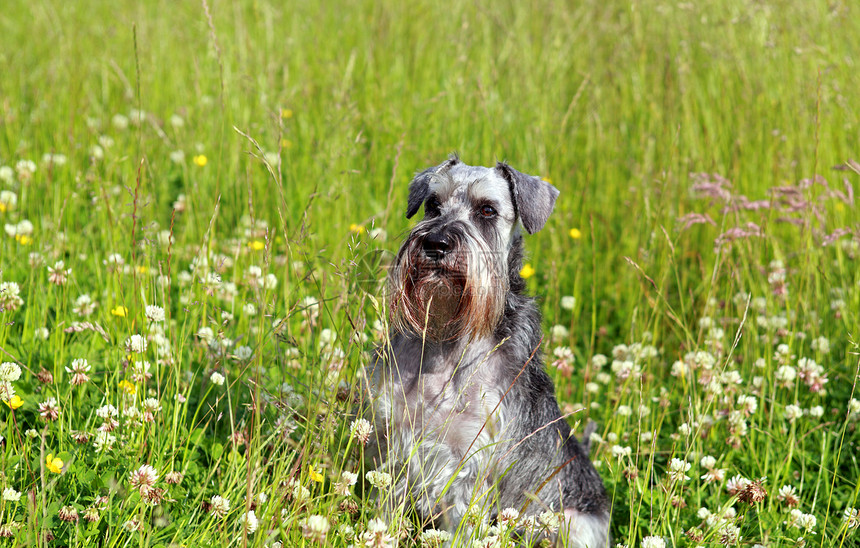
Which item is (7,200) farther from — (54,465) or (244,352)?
(54,465)

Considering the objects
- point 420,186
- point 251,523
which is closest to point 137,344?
point 251,523

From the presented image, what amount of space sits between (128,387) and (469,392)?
4.56ft

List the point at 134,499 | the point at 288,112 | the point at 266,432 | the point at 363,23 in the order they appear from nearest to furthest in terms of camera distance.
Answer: the point at 134,499, the point at 266,432, the point at 288,112, the point at 363,23

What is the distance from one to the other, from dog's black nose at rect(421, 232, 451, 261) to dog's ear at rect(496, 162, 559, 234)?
0.62 metres

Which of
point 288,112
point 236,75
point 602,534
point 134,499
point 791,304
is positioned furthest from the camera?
point 236,75

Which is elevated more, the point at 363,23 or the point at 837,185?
the point at 363,23

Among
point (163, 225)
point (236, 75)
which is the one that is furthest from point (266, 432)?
point (236, 75)

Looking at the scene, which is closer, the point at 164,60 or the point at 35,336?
the point at 35,336

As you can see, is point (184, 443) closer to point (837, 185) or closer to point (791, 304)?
point (791, 304)

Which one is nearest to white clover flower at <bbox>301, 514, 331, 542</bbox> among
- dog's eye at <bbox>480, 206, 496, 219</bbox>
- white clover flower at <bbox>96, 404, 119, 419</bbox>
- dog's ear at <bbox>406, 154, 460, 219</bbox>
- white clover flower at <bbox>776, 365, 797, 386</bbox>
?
white clover flower at <bbox>96, 404, 119, 419</bbox>

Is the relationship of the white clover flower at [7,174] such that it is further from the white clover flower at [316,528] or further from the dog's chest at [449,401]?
the white clover flower at [316,528]

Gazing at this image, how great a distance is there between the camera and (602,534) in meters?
3.26

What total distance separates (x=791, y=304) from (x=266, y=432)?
3275mm

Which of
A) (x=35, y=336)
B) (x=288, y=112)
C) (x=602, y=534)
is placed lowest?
(x=602, y=534)
